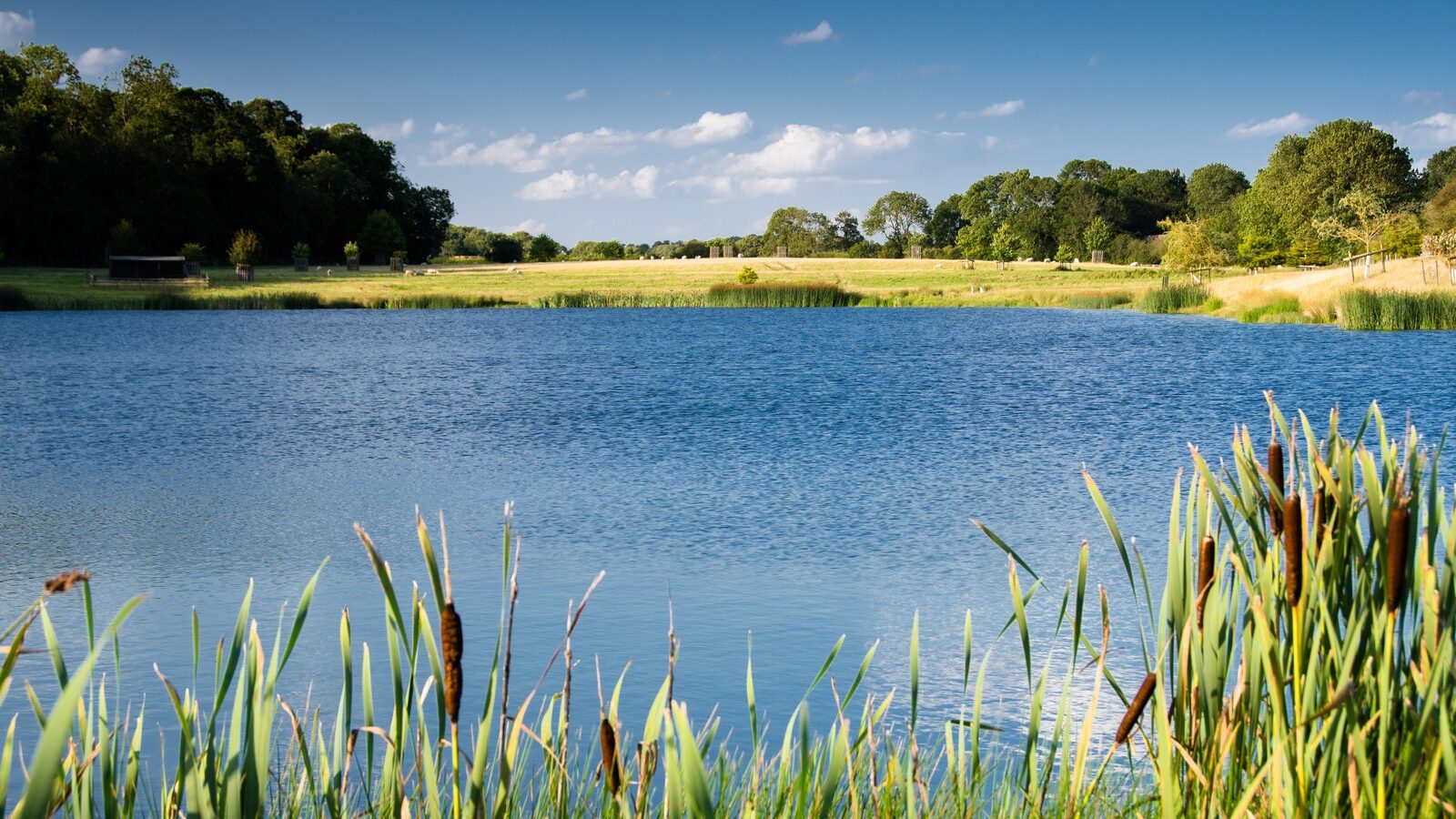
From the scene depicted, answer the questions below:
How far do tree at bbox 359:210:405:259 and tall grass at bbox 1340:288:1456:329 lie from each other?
5332 cm

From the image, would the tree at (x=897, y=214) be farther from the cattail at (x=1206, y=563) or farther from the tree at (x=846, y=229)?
the cattail at (x=1206, y=563)

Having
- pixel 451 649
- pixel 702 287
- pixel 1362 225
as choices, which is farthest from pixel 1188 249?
pixel 451 649

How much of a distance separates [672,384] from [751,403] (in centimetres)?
296

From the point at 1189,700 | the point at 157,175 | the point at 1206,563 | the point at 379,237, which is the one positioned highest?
the point at 157,175

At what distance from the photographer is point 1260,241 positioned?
193ft

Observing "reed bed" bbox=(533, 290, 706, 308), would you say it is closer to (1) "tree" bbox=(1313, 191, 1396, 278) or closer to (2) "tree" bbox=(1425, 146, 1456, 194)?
(1) "tree" bbox=(1313, 191, 1396, 278)

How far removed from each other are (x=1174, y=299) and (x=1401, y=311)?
13644 mm

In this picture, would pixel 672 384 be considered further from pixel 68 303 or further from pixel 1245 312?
pixel 68 303

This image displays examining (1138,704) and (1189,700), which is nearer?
(1138,704)

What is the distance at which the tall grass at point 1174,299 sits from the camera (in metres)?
41.2

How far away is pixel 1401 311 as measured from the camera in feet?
91.7

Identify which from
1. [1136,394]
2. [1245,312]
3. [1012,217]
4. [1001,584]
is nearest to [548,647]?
[1001,584]

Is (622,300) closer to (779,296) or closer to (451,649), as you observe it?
(779,296)

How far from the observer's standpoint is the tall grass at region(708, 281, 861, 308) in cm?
4856
